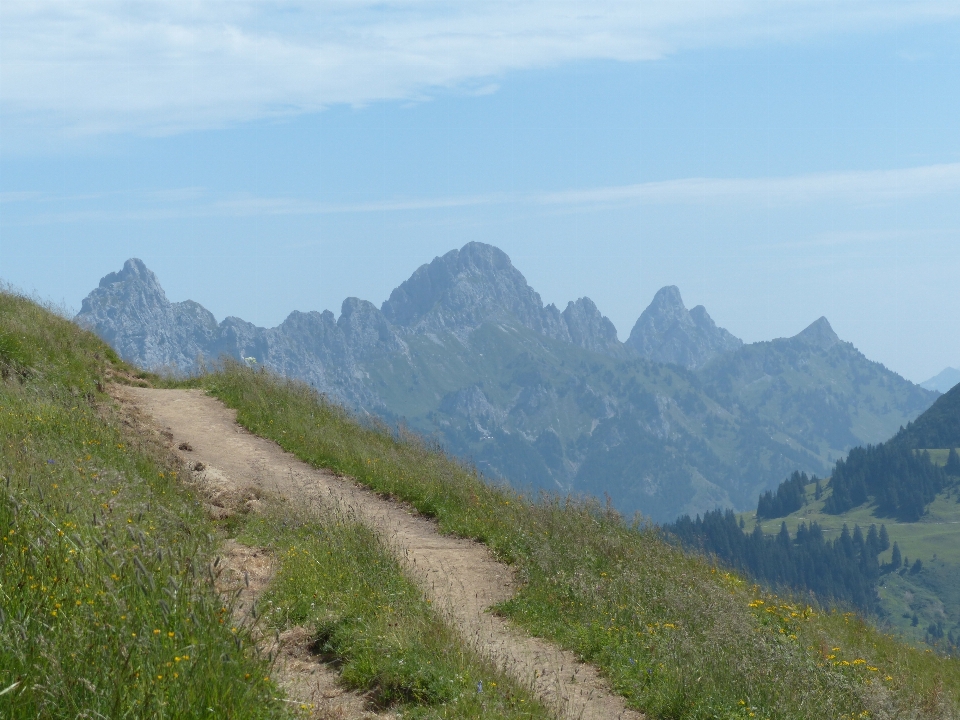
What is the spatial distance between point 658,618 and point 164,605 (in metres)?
6.24

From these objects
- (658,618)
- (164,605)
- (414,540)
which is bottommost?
(414,540)

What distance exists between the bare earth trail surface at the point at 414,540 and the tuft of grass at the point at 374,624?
49 centimetres

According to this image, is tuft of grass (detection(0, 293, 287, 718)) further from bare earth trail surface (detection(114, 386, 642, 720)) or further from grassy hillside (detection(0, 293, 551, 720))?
bare earth trail surface (detection(114, 386, 642, 720))

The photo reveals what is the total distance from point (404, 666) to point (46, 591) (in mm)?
2895

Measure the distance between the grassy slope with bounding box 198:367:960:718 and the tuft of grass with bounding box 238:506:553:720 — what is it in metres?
1.64

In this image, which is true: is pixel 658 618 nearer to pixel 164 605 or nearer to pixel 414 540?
pixel 414 540

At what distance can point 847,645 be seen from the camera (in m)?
12.4

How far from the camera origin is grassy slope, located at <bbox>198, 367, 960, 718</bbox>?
8234 mm

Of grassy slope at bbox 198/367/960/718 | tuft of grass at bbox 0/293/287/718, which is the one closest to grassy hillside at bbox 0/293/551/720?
tuft of grass at bbox 0/293/287/718

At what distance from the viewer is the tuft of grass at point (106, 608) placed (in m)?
4.73

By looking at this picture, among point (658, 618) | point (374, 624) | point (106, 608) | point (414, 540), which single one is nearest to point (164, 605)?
point (106, 608)

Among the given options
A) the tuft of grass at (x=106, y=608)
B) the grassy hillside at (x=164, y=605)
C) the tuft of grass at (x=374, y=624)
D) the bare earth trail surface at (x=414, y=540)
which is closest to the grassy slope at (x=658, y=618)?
the bare earth trail surface at (x=414, y=540)

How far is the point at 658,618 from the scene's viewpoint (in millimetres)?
9945

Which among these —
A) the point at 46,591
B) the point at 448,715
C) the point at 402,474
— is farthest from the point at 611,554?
the point at 46,591
